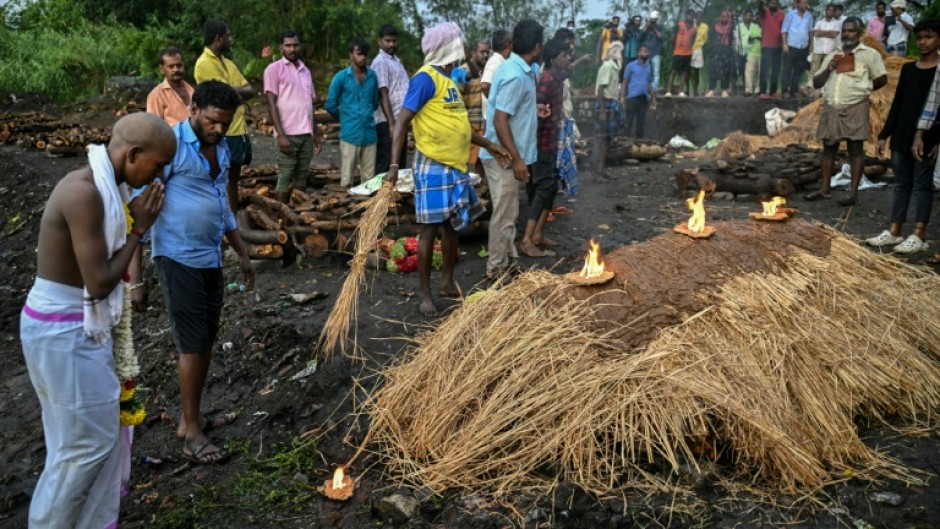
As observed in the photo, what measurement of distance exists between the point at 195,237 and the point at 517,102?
321cm

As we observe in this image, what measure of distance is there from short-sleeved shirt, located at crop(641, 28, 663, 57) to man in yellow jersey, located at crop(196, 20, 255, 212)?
9.85 metres

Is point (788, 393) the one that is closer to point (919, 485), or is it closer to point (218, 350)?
point (919, 485)

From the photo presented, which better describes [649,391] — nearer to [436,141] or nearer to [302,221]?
[436,141]

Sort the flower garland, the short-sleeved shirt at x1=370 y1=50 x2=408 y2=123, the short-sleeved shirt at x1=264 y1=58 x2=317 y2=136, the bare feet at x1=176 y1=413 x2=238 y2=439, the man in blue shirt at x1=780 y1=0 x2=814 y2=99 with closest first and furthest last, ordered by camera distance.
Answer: the flower garland, the bare feet at x1=176 y1=413 x2=238 y2=439, the short-sleeved shirt at x1=264 y1=58 x2=317 y2=136, the short-sleeved shirt at x1=370 y1=50 x2=408 y2=123, the man in blue shirt at x1=780 y1=0 x2=814 y2=99

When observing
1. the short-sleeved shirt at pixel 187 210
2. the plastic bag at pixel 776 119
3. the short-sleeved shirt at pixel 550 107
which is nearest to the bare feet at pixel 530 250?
the short-sleeved shirt at pixel 550 107

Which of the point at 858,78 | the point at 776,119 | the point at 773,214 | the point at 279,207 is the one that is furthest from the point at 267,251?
the point at 776,119

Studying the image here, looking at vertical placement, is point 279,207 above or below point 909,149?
below

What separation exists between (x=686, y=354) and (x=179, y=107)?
458cm

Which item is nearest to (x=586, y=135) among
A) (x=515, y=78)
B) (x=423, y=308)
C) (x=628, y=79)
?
(x=628, y=79)

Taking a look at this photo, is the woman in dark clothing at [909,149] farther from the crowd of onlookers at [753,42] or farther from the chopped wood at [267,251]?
the crowd of onlookers at [753,42]

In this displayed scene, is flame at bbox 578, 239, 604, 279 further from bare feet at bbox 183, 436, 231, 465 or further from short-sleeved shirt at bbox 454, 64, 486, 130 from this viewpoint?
short-sleeved shirt at bbox 454, 64, 486, 130

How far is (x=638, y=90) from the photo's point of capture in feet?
45.7

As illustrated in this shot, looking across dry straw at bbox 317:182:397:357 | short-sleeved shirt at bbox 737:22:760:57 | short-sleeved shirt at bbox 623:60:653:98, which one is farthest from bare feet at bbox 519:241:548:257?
short-sleeved shirt at bbox 737:22:760:57

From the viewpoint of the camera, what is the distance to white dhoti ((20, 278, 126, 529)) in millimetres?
2857
